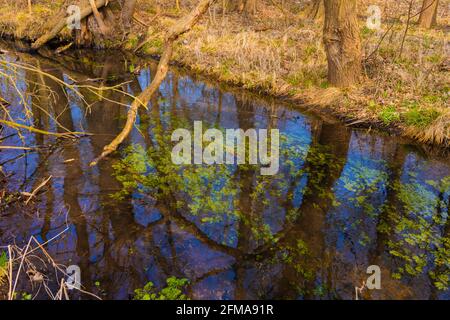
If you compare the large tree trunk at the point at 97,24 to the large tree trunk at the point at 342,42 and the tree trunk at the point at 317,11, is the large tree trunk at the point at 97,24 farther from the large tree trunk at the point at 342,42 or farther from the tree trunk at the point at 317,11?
the large tree trunk at the point at 342,42

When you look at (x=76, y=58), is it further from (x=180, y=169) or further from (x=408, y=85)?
(x=408, y=85)

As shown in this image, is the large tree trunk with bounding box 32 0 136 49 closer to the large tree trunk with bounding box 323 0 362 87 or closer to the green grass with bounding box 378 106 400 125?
the large tree trunk with bounding box 323 0 362 87

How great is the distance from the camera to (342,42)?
9930mm

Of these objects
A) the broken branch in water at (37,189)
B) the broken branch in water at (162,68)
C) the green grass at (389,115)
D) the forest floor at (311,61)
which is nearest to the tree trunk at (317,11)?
the forest floor at (311,61)

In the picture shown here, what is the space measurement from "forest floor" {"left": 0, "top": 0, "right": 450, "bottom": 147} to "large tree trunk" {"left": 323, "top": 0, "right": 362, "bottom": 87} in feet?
1.17

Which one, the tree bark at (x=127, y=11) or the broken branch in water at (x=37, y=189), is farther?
the tree bark at (x=127, y=11)

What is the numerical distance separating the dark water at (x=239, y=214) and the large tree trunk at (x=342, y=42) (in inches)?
82.7

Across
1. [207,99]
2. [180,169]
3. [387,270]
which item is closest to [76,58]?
[207,99]

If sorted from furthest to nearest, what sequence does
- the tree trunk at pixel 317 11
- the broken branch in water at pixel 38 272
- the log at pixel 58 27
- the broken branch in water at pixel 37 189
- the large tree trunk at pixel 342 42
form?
the tree trunk at pixel 317 11 < the log at pixel 58 27 < the large tree trunk at pixel 342 42 < the broken branch in water at pixel 37 189 < the broken branch in water at pixel 38 272

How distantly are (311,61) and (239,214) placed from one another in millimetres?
7610

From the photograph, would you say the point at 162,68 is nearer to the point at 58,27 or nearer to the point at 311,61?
the point at 311,61

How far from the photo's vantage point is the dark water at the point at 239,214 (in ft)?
15.0

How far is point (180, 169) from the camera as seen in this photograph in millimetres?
7039
